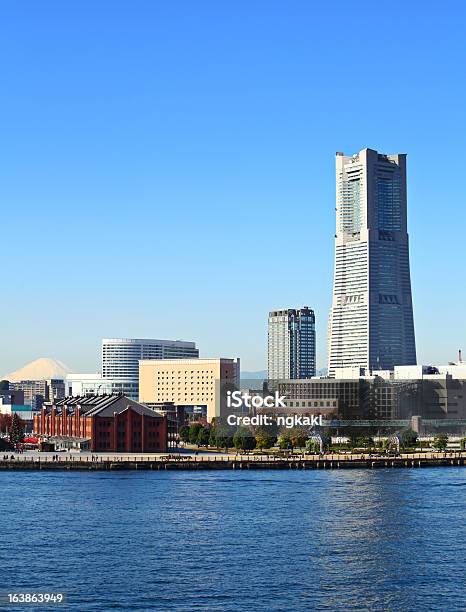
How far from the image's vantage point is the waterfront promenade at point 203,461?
146 metres

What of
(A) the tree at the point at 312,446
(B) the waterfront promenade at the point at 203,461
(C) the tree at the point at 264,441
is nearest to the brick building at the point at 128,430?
(B) the waterfront promenade at the point at 203,461

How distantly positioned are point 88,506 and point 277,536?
2396 cm

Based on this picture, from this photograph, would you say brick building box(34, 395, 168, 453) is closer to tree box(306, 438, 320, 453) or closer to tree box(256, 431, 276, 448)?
tree box(306, 438, 320, 453)

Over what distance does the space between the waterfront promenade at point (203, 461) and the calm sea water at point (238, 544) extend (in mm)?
22542

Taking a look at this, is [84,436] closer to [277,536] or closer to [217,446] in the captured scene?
[217,446]

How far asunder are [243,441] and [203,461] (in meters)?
36.2

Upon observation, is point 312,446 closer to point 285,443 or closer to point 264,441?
point 285,443

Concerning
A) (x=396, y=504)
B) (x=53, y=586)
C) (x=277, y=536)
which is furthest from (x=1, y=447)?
(x=53, y=586)

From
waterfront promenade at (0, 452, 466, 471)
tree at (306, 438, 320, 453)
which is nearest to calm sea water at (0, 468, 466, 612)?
waterfront promenade at (0, 452, 466, 471)

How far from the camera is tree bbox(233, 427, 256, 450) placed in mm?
186000

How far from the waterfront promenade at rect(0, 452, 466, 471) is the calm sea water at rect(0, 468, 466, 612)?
22.5m

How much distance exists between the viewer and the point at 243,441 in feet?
610

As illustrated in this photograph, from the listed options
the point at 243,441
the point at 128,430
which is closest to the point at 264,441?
the point at 243,441

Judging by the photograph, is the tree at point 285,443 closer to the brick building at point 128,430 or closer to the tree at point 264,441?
the tree at point 264,441
